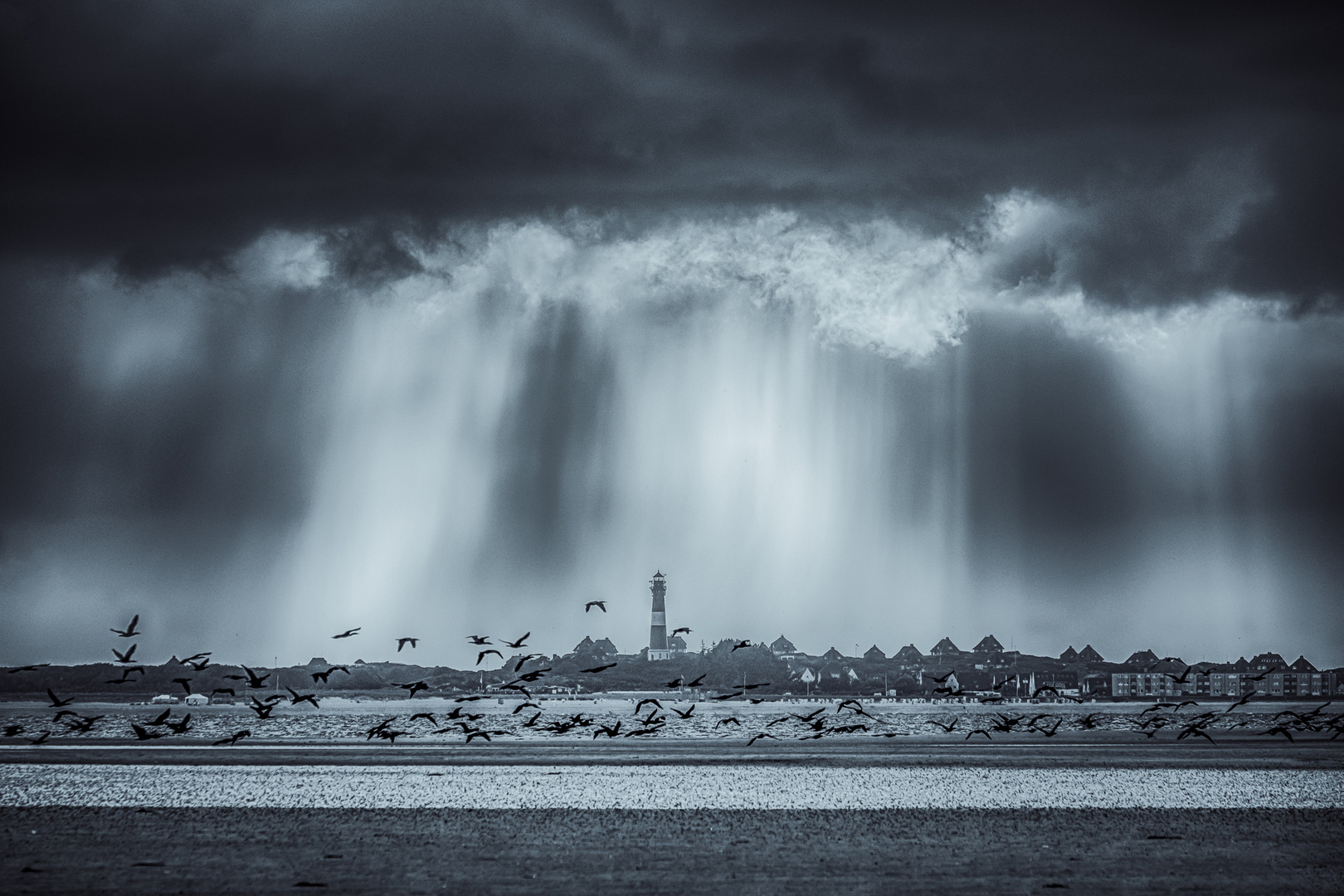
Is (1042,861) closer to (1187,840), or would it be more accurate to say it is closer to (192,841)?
(1187,840)

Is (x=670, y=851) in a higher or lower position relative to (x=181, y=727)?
lower

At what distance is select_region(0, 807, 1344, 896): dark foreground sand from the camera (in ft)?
76.6

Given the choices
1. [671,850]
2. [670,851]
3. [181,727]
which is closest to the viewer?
[670,851]

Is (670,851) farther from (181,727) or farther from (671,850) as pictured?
(181,727)

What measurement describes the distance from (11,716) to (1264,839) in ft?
434

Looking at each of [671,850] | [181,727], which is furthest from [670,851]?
[181,727]

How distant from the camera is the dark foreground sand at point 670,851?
2336cm

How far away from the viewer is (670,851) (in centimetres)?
2745

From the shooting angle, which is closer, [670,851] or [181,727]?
[670,851]

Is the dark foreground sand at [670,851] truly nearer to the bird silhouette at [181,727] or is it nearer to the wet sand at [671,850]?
the wet sand at [671,850]

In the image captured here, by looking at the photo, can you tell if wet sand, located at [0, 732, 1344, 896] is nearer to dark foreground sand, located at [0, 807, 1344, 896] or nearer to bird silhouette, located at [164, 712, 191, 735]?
dark foreground sand, located at [0, 807, 1344, 896]

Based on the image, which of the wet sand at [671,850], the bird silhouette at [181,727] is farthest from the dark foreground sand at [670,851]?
the bird silhouette at [181,727]

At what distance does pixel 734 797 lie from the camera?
38.4 metres

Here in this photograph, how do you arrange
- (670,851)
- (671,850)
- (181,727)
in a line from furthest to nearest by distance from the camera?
(181,727) → (671,850) → (670,851)
